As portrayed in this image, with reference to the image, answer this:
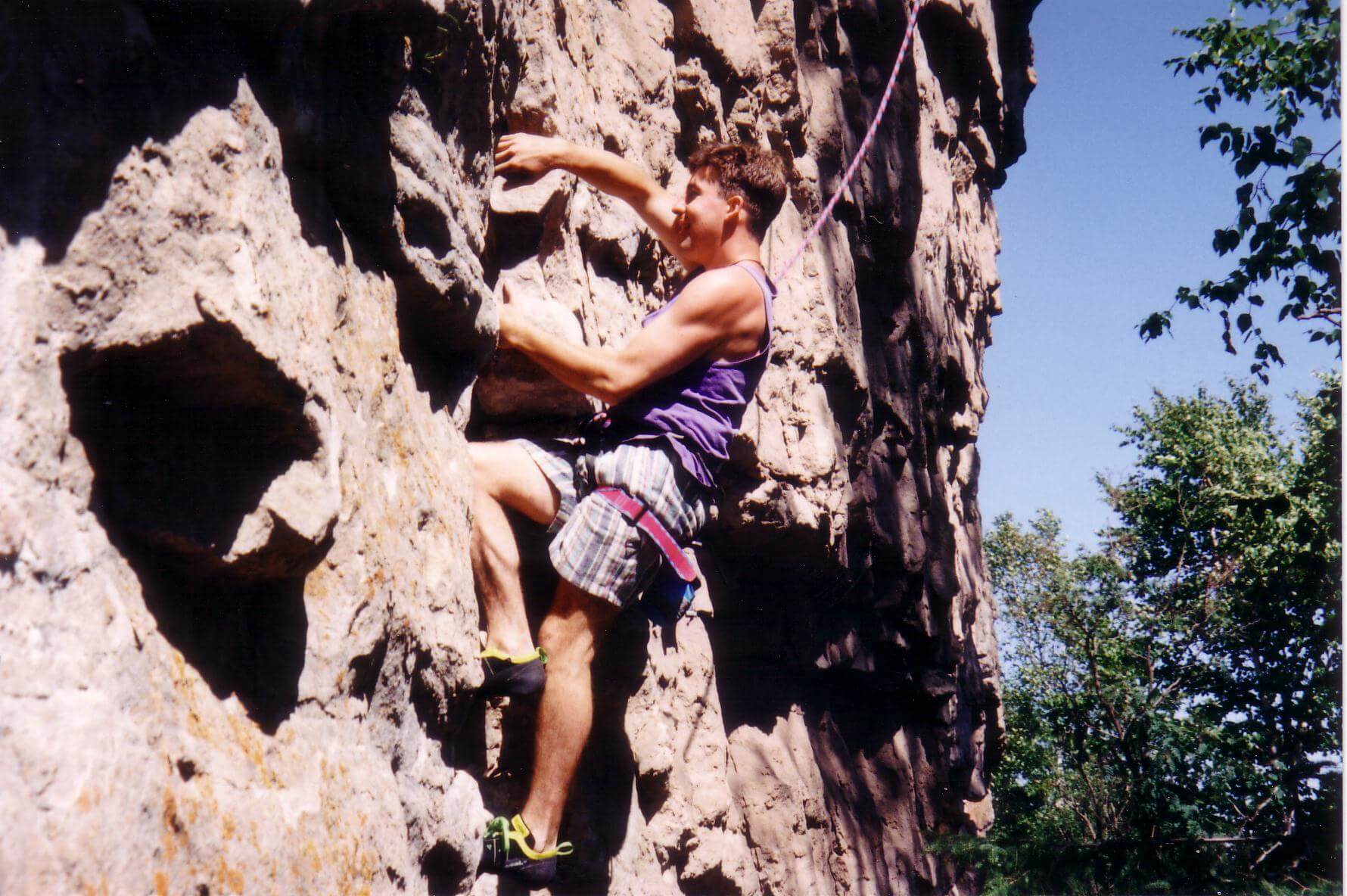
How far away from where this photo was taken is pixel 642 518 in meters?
2.83

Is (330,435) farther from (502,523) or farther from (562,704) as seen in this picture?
(562,704)

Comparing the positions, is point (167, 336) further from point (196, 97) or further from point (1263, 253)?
point (1263, 253)

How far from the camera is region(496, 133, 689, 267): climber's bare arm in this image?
3.10 m

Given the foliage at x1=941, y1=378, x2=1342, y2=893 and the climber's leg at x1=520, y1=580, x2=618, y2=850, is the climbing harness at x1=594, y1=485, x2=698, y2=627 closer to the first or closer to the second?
the climber's leg at x1=520, y1=580, x2=618, y2=850

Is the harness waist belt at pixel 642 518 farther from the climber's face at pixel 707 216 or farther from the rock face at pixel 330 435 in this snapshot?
the climber's face at pixel 707 216

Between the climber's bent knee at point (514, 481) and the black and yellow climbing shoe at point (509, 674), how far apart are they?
1.34 ft

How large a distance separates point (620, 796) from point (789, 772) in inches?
72.5

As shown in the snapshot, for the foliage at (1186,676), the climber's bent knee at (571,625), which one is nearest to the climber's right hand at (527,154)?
the climber's bent knee at (571,625)

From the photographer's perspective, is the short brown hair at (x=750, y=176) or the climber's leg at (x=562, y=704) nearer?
the climber's leg at (x=562, y=704)

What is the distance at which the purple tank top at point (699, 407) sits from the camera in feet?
9.71

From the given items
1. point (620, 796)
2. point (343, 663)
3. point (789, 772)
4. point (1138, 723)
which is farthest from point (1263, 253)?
point (343, 663)

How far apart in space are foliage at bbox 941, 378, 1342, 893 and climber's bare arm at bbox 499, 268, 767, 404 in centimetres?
286

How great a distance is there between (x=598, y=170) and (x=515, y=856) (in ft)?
6.37

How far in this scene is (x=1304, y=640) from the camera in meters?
9.29
